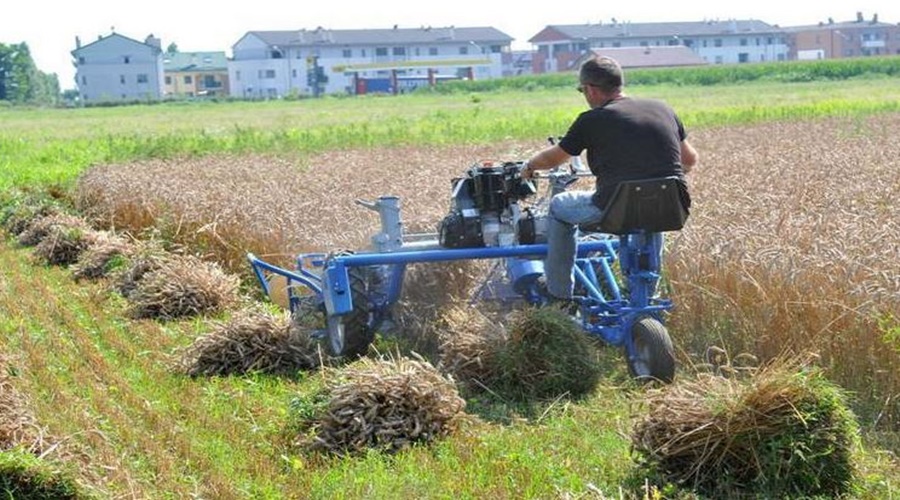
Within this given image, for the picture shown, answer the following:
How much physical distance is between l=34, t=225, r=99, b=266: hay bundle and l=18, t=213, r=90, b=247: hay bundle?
80 cm

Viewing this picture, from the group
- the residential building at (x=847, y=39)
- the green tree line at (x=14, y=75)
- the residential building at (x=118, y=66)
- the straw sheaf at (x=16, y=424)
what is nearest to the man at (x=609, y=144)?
the straw sheaf at (x=16, y=424)

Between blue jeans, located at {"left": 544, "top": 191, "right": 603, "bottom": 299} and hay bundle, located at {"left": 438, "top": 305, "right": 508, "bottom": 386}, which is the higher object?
blue jeans, located at {"left": 544, "top": 191, "right": 603, "bottom": 299}

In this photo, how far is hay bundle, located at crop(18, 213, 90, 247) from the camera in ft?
53.0

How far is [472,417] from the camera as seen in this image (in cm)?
694

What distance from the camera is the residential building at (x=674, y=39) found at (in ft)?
445

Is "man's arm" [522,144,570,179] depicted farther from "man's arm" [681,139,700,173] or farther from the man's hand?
"man's arm" [681,139,700,173]

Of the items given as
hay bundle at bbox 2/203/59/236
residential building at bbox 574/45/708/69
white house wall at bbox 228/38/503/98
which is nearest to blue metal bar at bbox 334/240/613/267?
hay bundle at bbox 2/203/59/236

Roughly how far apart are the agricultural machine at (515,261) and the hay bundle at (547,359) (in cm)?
30

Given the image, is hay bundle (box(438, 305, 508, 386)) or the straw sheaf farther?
hay bundle (box(438, 305, 508, 386))

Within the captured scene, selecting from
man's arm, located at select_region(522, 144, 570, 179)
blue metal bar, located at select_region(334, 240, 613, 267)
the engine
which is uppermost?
man's arm, located at select_region(522, 144, 570, 179)

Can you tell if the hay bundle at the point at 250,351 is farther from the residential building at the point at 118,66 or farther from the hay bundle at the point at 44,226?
the residential building at the point at 118,66

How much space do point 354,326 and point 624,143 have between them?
7.93ft

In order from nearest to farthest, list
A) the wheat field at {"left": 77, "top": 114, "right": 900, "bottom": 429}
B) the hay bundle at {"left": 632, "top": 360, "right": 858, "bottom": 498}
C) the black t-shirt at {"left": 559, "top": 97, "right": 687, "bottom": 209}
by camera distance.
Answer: the hay bundle at {"left": 632, "top": 360, "right": 858, "bottom": 498} → the wheat field at {"left": 77, "top": 114, "right": 900, "bottom": 429} → the black t-shirt at {"left": 559, "top": 97, "right": 687, "bottom": 209}

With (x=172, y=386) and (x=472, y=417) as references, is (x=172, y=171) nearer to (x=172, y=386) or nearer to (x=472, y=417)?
(x=172, y=386)
